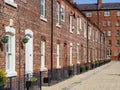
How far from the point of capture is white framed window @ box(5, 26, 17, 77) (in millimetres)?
15648

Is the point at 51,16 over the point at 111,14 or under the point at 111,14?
under

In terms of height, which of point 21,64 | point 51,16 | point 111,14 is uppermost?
point 111,14

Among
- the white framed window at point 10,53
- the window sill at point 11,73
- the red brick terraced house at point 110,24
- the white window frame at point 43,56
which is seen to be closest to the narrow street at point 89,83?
the white window frame at point 43,56

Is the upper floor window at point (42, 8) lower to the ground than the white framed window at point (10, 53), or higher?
higher

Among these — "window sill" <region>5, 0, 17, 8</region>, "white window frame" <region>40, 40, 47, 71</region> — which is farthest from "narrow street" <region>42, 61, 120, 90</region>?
"window sill" <region>5, 0, 17, 8</region>

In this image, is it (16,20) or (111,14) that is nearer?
(16,20)

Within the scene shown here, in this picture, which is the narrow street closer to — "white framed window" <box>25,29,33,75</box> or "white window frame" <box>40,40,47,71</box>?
"white framed window" <box>25,29,33,75</box>

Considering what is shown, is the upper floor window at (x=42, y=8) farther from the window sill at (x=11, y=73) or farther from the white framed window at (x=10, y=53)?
the window sill at (x=11, y=73)

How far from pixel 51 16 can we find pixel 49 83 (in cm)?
556

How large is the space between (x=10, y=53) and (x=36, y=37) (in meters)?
4.28

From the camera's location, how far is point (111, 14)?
101 m

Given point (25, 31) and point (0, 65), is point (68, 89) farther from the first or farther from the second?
point (0, 65)

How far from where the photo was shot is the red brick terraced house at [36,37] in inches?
612

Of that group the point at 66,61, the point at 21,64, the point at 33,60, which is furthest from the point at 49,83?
the point at 66,61
